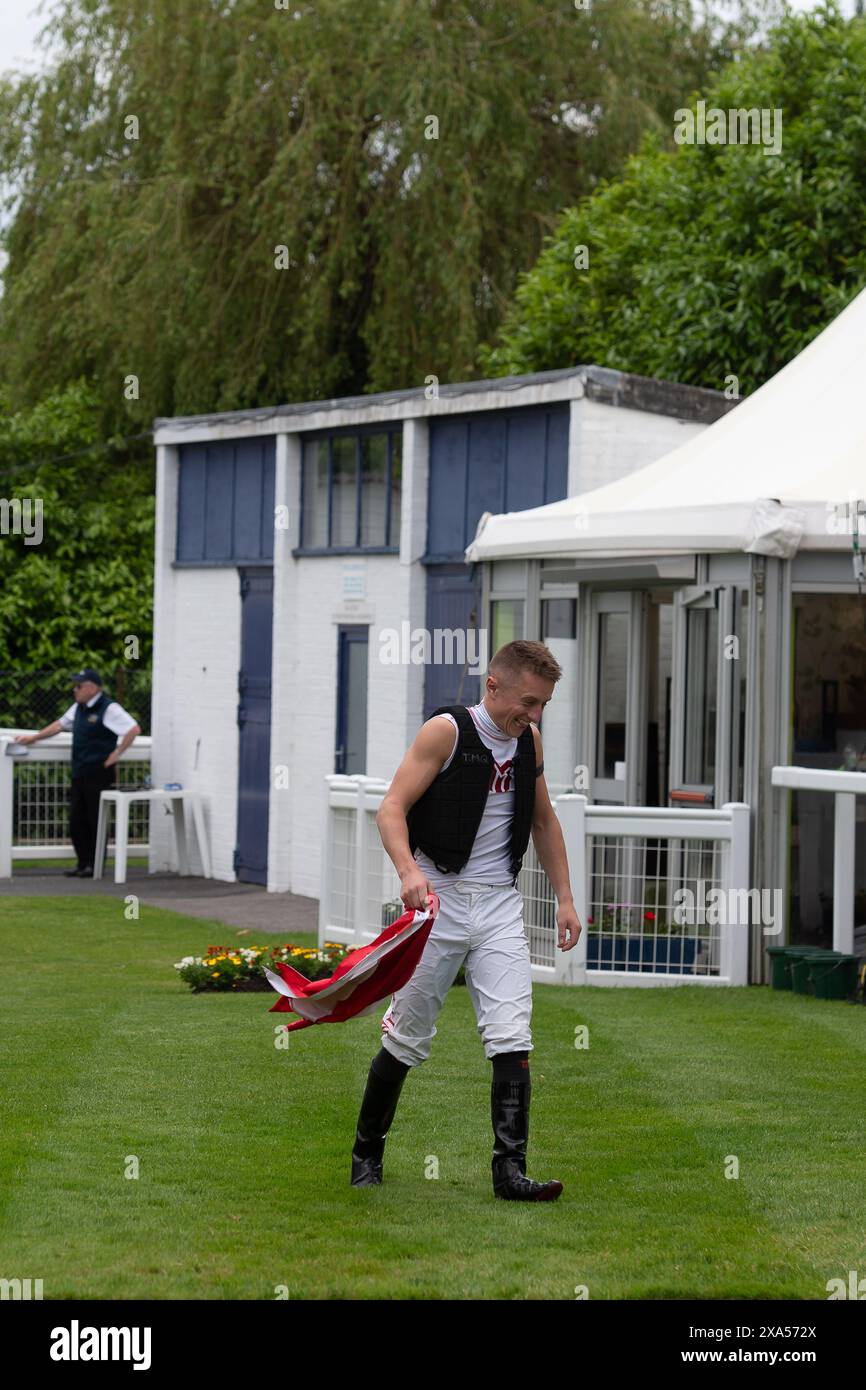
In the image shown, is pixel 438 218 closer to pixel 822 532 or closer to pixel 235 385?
pixel 235 385

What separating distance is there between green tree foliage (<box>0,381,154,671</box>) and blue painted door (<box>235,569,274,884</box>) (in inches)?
288

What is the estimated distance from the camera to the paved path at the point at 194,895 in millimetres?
17484

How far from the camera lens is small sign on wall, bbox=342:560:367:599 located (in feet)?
62.5

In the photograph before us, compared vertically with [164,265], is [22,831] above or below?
below

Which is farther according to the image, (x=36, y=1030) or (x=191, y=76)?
(x=191, y=76)

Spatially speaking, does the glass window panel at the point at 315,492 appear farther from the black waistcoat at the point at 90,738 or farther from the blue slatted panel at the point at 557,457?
the blue slatted panel at the point at 557,457

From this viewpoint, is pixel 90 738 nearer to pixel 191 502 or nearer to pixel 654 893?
pixel 191 502

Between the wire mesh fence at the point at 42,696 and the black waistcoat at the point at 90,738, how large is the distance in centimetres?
412

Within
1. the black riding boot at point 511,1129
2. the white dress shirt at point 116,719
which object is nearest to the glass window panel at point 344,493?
the white dress shirt at point 116,719

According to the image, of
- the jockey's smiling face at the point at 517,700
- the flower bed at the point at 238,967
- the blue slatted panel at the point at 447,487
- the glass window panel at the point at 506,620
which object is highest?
the blue slatted panel at the point at 447,487

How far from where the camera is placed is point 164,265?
27.0 meters

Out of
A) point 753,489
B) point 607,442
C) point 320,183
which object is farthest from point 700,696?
point 320,183

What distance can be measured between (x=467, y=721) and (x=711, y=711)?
6.65 m
